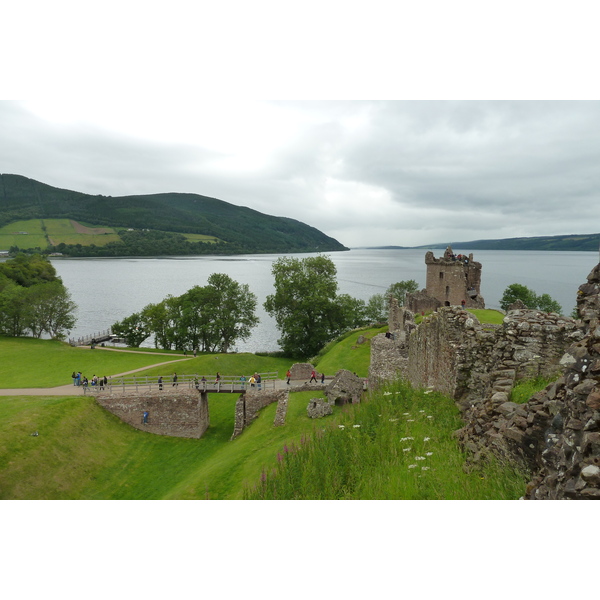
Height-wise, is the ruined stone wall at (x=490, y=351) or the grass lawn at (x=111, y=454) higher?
the ruined stone wall at (x=490, y=351)

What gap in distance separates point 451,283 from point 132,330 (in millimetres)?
43225

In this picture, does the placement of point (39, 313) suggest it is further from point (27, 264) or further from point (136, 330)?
point (27, 264)

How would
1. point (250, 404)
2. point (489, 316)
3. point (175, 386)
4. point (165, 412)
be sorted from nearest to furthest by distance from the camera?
point (165, 412)
point (250, 404)
point (175, 386)
point (489, 316)

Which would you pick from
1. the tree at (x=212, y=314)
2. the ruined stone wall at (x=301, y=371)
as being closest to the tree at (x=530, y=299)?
the tree at (x=212, y=314)

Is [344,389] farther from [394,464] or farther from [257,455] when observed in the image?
[394,464]

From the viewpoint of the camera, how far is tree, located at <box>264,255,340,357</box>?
45.8 meters

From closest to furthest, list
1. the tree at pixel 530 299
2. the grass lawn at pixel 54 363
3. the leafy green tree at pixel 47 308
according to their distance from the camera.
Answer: the grass lawn at pixel 54 363 < the leafy green tree at pixel 47 308 < the tree at pixel 530 299

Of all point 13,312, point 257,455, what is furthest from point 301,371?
point 13,312

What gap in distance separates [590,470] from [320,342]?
141 feet

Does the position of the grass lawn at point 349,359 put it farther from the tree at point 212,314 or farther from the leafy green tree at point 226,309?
the tree at point 212,314

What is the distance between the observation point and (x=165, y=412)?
80.6 feet

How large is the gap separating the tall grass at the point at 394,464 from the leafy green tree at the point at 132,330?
50519 millimetres

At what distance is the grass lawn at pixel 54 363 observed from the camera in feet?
93.3

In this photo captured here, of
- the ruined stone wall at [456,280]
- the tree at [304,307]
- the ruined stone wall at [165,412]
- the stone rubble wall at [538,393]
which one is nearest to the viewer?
the stone rubble wall at [538,393]
